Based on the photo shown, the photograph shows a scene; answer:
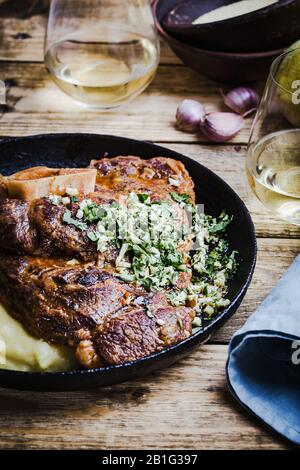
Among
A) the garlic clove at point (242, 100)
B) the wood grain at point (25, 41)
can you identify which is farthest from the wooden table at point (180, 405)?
the wood grain at point (25, 41)

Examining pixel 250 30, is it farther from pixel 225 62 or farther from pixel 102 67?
pixel 102 67

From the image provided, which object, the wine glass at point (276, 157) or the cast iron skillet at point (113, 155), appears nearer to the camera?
the cast iron skillet at point (113, 155)

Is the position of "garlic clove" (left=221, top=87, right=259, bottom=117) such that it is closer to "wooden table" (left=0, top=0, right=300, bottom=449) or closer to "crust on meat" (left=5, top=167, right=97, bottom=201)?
"wooden table" (left=0, top=0, right=300, bottom=449)

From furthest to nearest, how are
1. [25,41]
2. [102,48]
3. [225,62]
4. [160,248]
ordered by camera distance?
1. [25,41]
2. [102,48]
3. [225,62]
4. [160,248]

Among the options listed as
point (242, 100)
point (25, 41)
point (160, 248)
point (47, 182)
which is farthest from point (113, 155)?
point (25, 41)

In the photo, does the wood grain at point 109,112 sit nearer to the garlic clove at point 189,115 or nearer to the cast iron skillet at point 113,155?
the garlic clove at point 189,115

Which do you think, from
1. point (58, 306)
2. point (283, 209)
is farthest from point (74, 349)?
point (283, 209)
